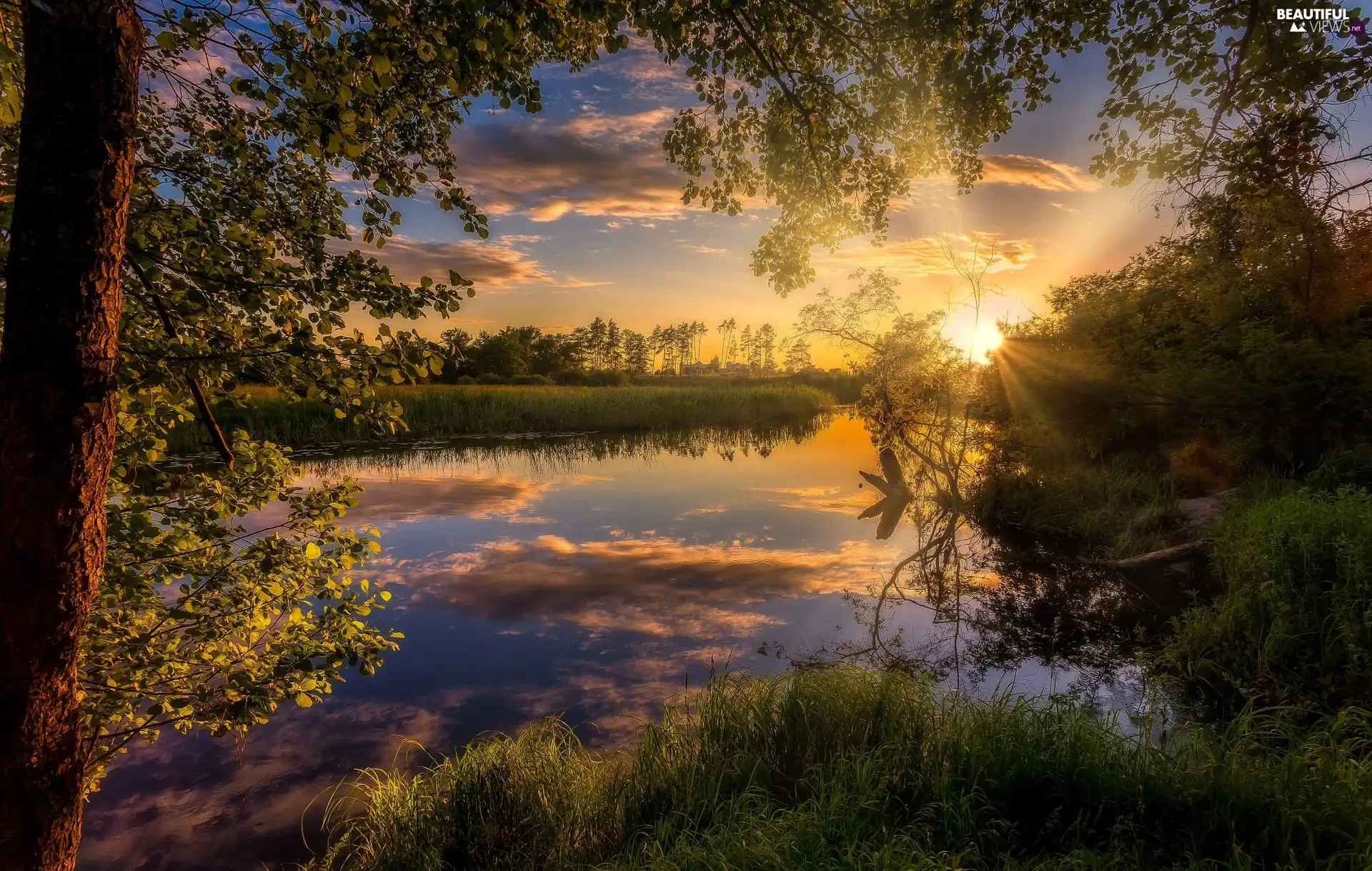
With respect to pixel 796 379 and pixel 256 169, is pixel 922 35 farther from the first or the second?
pixel 796 379

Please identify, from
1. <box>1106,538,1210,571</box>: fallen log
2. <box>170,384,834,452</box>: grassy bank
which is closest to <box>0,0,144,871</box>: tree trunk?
<box>1106,538,1210,571</box>: fallen log

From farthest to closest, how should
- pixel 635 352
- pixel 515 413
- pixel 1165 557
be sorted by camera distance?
1. pixel 635 352
2. pixel 515 413
3. pixel 1165 557

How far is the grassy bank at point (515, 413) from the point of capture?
805 inches

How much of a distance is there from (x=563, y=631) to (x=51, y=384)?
6462 mm

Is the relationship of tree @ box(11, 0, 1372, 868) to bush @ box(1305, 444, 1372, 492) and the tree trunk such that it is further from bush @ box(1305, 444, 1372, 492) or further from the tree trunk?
bush @ box(1305, 444, 1372, 492)

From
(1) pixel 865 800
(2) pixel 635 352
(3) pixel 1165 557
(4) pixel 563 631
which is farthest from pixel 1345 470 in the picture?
(2) pixel 635 352

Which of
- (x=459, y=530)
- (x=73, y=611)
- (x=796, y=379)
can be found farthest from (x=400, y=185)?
(x=796, y=379)

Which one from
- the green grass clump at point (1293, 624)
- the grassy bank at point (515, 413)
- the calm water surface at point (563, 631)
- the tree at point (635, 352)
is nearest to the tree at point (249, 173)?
the calm water surface at point (563, 631)

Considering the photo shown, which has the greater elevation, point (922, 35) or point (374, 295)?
point (922, 35)

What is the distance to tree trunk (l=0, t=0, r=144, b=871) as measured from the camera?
1918mm

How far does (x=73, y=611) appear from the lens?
6.67 feet

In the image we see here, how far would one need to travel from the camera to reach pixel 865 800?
3.67 metres

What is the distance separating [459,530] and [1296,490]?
14387 millimetres

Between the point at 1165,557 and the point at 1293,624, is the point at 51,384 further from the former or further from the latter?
the point at 1165,557
